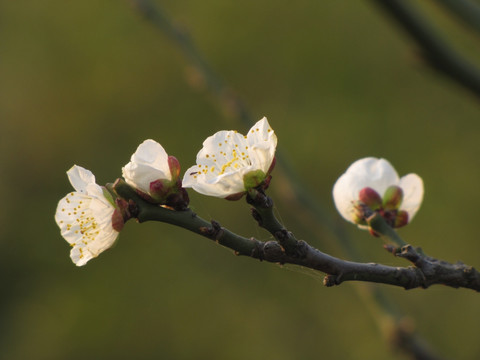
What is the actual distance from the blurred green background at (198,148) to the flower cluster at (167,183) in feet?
6.73

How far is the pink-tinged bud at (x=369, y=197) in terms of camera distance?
39.7 inches

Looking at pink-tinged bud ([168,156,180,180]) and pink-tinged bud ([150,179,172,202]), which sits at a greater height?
pink-tinged bud ([168,156,180,180])

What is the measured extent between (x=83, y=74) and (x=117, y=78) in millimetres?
249

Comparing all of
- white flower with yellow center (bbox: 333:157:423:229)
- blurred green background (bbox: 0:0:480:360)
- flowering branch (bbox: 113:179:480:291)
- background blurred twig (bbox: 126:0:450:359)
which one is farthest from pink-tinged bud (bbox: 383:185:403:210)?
blurred green background (bbox: 0:0:480:360)

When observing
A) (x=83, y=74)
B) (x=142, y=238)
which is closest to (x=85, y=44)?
(x=83, y=74)

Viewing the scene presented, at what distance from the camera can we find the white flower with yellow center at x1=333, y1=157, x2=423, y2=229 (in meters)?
1.01

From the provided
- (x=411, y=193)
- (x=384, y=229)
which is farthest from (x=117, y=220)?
(x=411, y=193)

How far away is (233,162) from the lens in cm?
88

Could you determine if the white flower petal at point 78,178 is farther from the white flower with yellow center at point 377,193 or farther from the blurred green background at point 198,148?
the blurred green background at point 198,148

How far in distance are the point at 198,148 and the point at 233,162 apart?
8.40ft

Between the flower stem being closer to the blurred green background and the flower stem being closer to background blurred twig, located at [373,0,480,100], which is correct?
background blurred twig, located at [373,0,480,100]

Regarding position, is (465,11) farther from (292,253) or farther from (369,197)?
(292,253)

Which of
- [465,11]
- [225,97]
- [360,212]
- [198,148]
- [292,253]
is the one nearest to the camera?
[292,253]

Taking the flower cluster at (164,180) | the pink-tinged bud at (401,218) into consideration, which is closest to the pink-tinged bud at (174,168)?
the flower cluster at (164,180)
